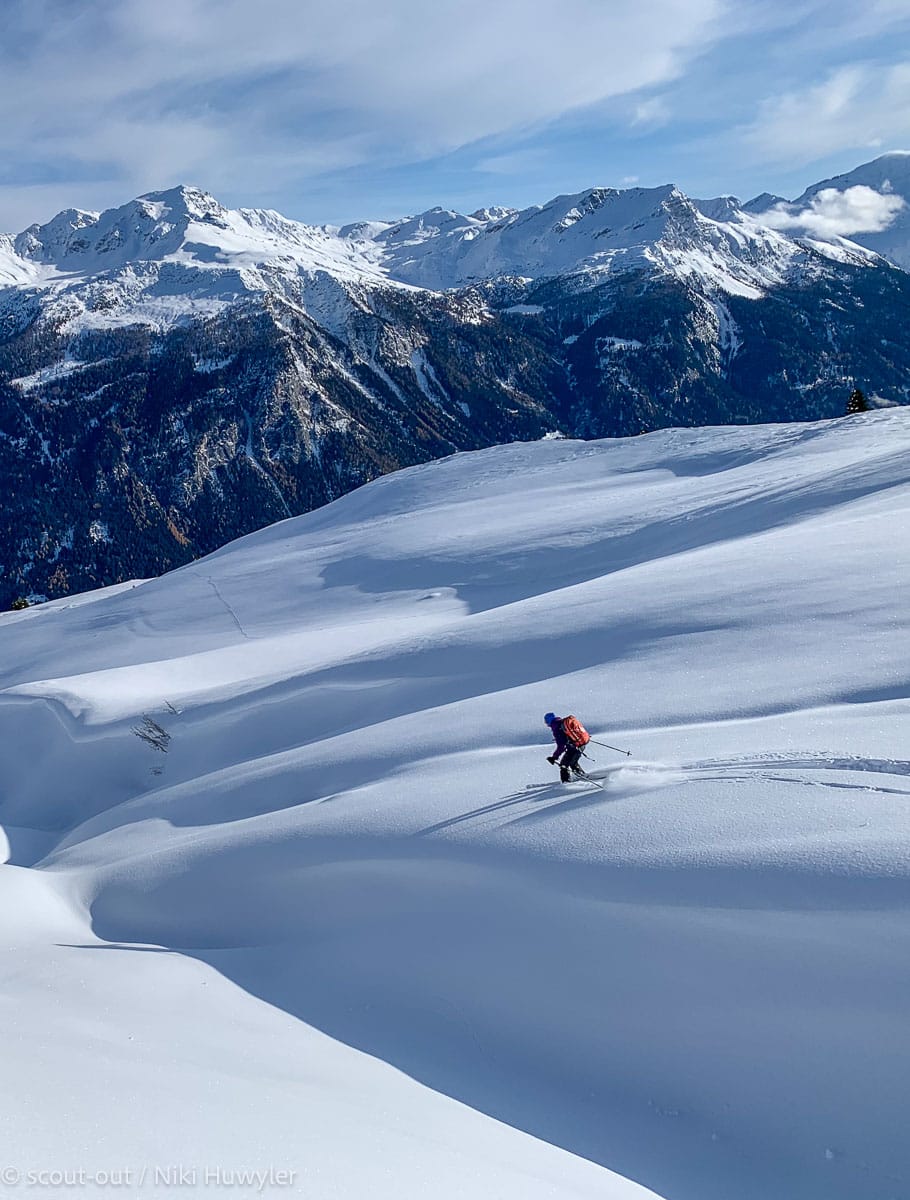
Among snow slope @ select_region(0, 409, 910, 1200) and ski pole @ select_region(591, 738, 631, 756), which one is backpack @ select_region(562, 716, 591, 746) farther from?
ski pole @ select_region(591, 738, 631, 756)

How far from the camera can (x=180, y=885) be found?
11562 millimetres

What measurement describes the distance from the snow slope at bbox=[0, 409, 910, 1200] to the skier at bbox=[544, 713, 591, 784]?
0.31m

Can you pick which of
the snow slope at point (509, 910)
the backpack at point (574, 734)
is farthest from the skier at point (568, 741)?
the snow slope at point (509, 910)

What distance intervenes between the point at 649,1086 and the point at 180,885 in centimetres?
713

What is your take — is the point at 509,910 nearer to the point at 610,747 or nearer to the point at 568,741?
the point at 568,741

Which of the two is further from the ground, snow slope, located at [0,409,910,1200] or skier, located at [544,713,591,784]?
skier, located at [544,713,591,784]

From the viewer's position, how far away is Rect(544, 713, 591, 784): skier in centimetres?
1028

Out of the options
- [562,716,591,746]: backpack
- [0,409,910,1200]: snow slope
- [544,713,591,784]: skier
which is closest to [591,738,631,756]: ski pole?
[0,409,910,1200]: snow slope

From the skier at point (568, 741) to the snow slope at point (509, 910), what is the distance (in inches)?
12.4

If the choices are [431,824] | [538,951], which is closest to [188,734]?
[431,824]

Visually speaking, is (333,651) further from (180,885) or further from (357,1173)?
(357,1173)

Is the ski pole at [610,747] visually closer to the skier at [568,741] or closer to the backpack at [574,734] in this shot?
the skier at [568,741]

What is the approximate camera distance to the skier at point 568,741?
10.3 meters

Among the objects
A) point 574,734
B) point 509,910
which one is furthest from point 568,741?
point 509,910
